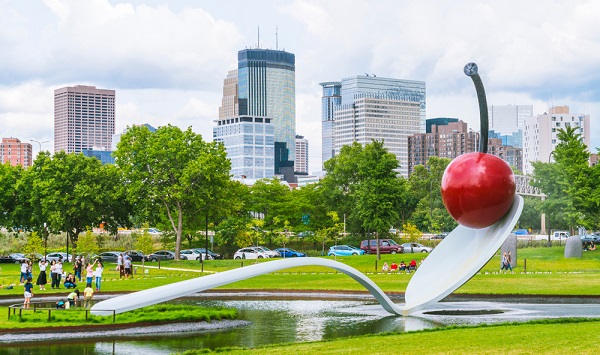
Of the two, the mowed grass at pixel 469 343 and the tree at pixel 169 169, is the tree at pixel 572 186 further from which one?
the mowed grass at pixel 469 343

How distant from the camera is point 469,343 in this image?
20984mm

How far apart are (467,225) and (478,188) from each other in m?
1.96

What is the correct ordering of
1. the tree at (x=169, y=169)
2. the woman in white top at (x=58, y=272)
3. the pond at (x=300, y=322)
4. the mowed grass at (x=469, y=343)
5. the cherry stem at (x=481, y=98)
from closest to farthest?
1. the mowed grass at (x=469, y=343)
2. the pond at (x=300, y=322)
3. the cherry stem at (x=481, y=98)
4. the woman in white top at (x=58, y=272)
5. the tree at (x=169, y=169)

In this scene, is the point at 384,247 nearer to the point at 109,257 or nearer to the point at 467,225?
the point at 109,257

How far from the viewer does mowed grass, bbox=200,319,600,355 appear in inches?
776

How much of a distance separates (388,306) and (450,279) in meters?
2.35

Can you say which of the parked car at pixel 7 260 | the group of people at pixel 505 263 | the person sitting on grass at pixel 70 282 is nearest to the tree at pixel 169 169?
the parked car at pixel 7 260

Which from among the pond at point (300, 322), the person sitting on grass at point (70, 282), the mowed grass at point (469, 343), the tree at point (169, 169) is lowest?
the pond at point (300, 322)

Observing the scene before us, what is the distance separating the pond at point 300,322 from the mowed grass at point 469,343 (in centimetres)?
232

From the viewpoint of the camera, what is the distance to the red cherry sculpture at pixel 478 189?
89.4ft

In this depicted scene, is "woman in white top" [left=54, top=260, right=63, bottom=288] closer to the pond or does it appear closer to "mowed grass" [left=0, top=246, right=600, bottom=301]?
"mowed grass" [left=0, top=246, right=600, bottom=301]

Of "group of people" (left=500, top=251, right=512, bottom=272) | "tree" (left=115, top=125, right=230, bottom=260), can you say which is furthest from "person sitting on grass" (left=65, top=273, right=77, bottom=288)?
"group of people" (left=500, top=251, right=512, bottom=272)

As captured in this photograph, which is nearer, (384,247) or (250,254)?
(250,254)

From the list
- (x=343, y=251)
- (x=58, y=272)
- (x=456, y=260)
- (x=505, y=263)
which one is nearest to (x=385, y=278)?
(x=505, y=263)
